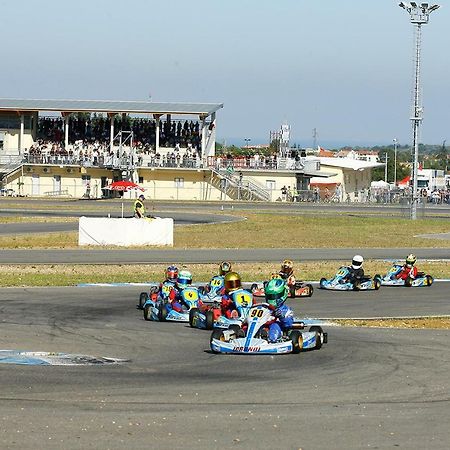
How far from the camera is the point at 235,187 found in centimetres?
8044

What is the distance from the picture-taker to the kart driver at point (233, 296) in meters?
18.0

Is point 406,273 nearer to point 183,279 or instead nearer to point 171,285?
point 183,279

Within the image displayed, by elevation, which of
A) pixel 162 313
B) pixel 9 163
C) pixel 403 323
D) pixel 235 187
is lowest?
pixel 403 323

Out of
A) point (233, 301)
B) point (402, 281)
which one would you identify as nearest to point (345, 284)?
point (402, 281)

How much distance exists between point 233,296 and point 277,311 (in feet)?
5.89

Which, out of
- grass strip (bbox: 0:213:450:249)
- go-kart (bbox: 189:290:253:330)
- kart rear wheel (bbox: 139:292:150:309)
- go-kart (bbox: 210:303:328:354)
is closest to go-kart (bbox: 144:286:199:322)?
go-kart (bbox: 189:290:253:330)

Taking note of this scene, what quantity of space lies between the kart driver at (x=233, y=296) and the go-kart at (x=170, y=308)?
1.84m

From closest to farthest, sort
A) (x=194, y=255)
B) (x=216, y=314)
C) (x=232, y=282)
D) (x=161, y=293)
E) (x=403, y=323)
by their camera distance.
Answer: (x=232, y=282) < (x=216, y=314) < (x=403, y=323) < (x=161, y=293) < (x=194, y=255)

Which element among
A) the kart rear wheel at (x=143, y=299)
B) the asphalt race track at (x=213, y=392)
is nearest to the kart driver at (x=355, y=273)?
the kart rear wheel at (x=143, y=299)

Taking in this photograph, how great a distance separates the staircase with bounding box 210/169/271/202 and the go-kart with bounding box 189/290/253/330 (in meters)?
59.9

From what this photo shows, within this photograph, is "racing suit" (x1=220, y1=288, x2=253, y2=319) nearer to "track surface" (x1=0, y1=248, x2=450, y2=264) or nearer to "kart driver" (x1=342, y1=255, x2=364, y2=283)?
"kart driver" (x1=342, y1=255, x2=364, y2=283)

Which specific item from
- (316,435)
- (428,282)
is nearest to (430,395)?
(316,435)

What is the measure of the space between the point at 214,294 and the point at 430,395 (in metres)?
8.95

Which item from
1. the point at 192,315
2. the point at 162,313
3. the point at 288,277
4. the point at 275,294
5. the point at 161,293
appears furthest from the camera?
the point at 288,277
